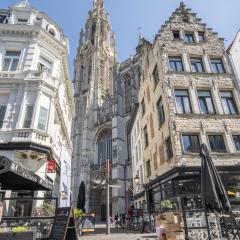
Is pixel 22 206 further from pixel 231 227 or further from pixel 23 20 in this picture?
pixel 23 20

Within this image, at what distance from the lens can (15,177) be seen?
732 cm

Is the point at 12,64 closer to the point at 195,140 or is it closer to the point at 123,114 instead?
the point at 195,140

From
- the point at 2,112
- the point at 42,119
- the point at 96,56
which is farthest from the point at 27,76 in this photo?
the point at 96,56

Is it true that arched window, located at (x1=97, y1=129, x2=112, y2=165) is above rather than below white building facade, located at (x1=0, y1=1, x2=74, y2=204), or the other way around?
above

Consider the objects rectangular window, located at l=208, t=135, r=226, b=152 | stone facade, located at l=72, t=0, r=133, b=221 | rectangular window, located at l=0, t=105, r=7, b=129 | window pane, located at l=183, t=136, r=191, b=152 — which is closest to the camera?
rectangular window, located at l=0, t=105, r=7, b=129

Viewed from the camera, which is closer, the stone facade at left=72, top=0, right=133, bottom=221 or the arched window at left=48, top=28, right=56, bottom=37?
the arched window at left=48, top=28, right=56, bottom=37

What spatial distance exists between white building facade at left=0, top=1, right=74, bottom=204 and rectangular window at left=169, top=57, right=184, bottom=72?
8.79 m

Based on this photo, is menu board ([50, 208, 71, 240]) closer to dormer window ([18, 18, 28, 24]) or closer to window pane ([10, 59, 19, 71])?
window pane ([10, 59, 19, 71])

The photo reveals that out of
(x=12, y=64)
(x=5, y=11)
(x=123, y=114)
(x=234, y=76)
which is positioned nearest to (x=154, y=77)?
(x=234, y=76)

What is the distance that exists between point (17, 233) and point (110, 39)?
72.6 metres

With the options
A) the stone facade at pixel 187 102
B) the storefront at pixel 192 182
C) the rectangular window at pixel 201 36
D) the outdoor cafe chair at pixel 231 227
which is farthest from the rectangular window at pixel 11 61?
the outdoor cafe chair at pixel 231 227

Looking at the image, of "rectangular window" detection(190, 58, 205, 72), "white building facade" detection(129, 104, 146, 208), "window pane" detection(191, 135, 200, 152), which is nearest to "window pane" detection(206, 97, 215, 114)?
"window pane" detection(191, 135, 200, 152)

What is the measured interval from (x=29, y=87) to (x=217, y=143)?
1297 cm

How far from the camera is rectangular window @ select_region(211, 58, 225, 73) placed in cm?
1731
